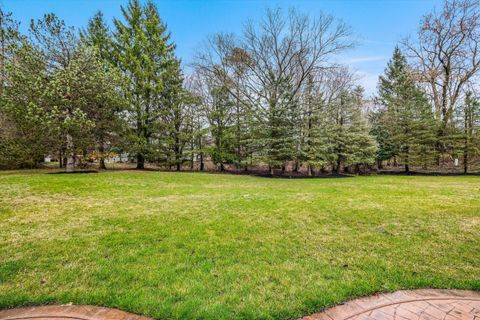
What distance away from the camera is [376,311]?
2.12 meters

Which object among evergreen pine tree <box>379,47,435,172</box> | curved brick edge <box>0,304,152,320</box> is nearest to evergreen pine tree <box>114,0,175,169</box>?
curved brick edge <box>0,304,152,320</box>

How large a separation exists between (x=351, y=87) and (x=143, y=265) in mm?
19864

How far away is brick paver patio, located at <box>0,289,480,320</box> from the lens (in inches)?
80.2

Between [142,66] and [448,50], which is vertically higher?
[448,50]

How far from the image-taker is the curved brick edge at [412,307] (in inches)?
80.4

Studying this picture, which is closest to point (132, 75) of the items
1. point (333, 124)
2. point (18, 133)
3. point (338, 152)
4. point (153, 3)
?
point (153, 3)

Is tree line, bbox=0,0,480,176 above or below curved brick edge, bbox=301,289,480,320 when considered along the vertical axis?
above

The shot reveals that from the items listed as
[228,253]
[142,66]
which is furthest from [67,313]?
[142,66]

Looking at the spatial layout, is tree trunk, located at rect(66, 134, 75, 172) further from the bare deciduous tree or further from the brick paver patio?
the bare deciduous tree

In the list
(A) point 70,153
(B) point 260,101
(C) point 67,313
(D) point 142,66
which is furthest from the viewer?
(B) point 260,101

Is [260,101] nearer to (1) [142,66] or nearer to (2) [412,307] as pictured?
(1) [142,66]

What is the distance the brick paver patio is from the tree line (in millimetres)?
11190

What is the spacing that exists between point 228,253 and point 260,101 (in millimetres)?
14846

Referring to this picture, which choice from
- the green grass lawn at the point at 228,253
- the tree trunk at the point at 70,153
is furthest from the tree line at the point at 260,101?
the green grass lawn at the point at 228,253
